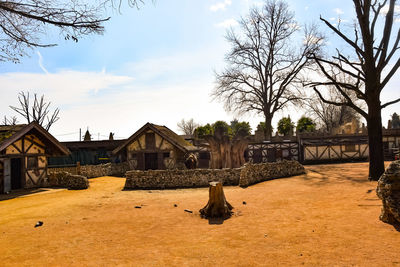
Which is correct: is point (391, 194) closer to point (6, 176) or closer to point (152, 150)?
point (6, 176)

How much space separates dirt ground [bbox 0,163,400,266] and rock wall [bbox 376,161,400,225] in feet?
1.16

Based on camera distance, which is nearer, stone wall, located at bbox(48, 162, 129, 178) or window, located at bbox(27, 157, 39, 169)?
window, located at bbox(27, 157, 39, 169)

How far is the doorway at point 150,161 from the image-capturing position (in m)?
26.6

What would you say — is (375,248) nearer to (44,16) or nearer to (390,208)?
(390,208)

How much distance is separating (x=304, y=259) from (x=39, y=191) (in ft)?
53.6

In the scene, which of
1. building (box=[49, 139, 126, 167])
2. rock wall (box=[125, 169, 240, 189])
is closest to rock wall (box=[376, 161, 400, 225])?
rock wall (box=[125, 169, 240, 189])

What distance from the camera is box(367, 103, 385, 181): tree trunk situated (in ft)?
44.3

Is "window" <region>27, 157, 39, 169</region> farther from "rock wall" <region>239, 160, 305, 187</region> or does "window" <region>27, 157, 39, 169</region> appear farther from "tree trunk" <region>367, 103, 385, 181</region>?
"tree trunk" <region>367, 103, 385, 181</region>

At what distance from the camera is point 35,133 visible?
17812mm

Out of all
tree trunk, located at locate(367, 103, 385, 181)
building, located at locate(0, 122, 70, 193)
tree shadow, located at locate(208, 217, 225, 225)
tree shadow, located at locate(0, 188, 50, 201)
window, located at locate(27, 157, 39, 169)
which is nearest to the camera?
tree shadow, located at locate(208, 217, 225, 225)

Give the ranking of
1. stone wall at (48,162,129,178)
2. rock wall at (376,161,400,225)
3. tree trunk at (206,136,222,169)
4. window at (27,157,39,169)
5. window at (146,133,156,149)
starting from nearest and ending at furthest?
rock wall at (376,161,400,225)
window at (27,157,39,169)
tree trunk at (206,136,222,169)
stone wall at (48,162,129,178)
window at (146,133,156,149)

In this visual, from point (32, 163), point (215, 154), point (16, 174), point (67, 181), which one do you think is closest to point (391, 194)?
point (215, 154)

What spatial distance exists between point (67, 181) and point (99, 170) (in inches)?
239

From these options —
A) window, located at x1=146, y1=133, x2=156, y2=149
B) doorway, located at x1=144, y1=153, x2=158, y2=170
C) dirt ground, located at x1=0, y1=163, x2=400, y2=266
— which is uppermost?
window, located at x1=146, y1=133, x2=156, y2=149
